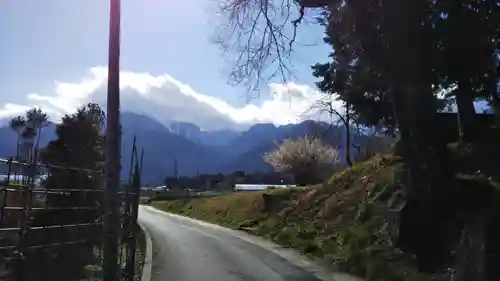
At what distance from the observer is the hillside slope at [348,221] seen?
583 inches

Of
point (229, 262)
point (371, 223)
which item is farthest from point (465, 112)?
point (229, 262)

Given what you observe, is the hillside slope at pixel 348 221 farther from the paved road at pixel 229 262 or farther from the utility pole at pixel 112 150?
the utility pole at pixel 112 150

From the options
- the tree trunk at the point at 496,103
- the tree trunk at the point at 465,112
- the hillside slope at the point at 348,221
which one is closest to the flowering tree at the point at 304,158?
the hillside slope at the point at 348,221

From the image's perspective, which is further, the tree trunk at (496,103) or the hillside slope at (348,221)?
the tree trunk at (496,103)

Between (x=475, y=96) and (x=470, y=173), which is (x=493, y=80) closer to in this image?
(x=475, y=96)

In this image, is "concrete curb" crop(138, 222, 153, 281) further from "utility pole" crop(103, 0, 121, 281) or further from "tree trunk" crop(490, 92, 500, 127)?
"tree trunk" crop(490, 92, 500, 127)

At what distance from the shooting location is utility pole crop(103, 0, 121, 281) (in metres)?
8.30

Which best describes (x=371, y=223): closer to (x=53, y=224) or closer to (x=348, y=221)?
(x=348, y=221)

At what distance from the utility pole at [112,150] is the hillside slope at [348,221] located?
6.80 m

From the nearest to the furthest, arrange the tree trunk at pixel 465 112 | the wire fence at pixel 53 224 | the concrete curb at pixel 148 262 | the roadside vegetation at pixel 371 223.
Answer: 1. the wire fence at pixel 53 224
2. the roadside vegetation at pixel 371 223
3. the concrete curb at pixel 148 262
4. the tree trunk at pixel 465 112

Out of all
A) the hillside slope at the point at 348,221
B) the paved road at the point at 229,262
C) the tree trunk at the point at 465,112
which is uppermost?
the tree trunk at the point at 465,112

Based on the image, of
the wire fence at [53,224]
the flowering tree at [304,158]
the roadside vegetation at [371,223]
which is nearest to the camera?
the wire fence at [53,224]

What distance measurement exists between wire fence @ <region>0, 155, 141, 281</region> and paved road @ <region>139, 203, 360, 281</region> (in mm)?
1701

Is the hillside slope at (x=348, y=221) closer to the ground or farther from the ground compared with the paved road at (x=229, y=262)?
farther from the ground
